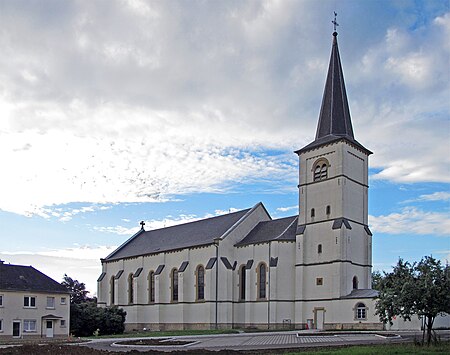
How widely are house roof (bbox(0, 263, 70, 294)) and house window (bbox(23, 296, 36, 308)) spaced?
29.6 inches

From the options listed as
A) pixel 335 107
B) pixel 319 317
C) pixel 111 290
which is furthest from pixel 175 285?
pixel 335 107

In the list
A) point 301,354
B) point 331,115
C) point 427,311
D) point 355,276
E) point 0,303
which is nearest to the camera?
point 301,354

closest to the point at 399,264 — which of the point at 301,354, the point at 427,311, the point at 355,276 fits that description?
the point at 427,311

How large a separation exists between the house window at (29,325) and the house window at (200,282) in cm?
1806

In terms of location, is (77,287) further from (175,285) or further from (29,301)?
(29,301)

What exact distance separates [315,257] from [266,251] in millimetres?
5165

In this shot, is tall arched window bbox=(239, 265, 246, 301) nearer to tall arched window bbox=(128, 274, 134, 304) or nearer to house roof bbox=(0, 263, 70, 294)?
house roof bbox=(0, 263, 70, 294)

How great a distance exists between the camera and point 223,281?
61.3m

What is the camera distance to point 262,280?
58625 mm

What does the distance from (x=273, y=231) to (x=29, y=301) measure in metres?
25.5

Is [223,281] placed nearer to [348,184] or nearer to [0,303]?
[348,184]

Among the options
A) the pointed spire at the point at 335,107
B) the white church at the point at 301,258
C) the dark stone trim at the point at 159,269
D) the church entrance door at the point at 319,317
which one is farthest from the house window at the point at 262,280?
the dark stone trim at the point at 159,269

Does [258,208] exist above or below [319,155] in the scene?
below

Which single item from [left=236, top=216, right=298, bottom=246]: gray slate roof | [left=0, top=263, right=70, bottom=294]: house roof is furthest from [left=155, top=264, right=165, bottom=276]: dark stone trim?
[left=0, top=263, right=70, bottom=294]: house roof
